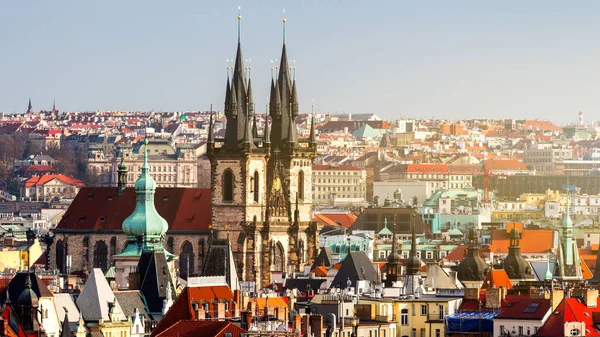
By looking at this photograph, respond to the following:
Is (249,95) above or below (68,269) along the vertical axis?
above

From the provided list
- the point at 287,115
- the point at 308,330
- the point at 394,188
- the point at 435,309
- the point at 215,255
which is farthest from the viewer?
the point at 394,188

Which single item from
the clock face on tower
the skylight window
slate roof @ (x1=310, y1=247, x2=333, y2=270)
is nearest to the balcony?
the skylight window

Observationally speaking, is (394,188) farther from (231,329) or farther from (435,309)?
(231,329)

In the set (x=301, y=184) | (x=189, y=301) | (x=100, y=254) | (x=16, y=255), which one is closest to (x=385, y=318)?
(x=189, y=301)

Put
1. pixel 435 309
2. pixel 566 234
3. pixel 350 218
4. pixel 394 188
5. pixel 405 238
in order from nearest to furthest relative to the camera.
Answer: pixel 435 309
pixel 566 234
pixel 405 238
pixel 350 218
pixel 394 188

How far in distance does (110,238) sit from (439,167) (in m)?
93.1

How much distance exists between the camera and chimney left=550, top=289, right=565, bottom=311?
56588 millimetres

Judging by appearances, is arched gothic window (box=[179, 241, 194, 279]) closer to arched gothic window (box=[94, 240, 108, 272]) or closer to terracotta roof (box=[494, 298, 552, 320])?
arched gothic window (box=[94, 240, 108, 272])

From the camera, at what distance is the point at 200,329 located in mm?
52875

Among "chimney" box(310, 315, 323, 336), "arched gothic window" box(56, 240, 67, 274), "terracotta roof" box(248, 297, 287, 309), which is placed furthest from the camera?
"arched gothic window" box(56, 240, 67, 274)

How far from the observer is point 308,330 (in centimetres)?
5600

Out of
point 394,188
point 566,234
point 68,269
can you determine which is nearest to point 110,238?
point 68,269

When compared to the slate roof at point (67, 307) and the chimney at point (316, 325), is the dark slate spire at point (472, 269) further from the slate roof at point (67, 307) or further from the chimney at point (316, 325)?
the chimney at point (316, 325)

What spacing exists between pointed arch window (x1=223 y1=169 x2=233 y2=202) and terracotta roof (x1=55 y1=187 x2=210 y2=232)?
175cm
